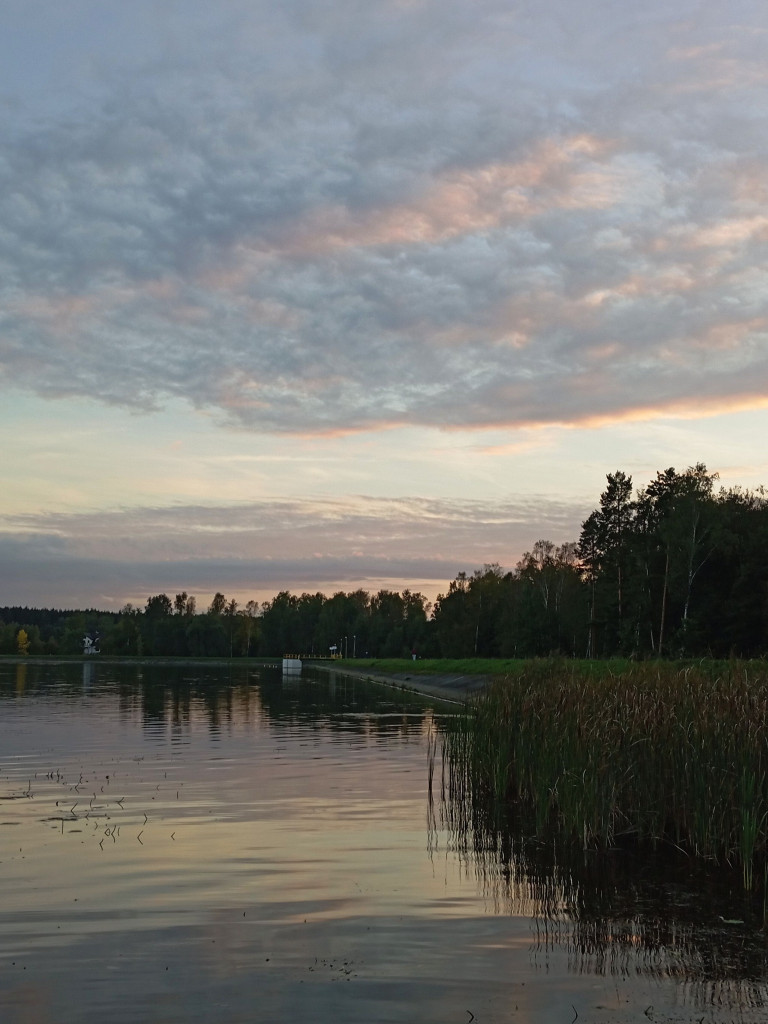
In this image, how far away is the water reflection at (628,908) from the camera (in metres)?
11.1

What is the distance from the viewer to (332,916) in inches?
527

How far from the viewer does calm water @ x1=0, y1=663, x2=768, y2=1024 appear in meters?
10.0

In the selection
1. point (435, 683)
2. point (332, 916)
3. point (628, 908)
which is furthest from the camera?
point (435, 683)

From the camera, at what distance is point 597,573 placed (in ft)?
344

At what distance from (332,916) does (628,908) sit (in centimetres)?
418

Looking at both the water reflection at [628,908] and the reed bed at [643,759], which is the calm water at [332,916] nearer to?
the water reflection at [628,908]

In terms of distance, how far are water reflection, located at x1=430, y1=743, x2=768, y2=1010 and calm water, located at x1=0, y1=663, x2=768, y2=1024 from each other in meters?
0.05

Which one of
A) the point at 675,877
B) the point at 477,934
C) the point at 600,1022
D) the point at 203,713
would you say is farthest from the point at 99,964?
the point at 203,713

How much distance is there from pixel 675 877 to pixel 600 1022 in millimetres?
6920

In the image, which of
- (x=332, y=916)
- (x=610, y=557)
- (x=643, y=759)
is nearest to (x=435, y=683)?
(x=610, y=557)

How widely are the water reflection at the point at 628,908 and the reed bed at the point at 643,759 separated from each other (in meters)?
0.51

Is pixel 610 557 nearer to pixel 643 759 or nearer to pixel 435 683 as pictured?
pixel 435 683

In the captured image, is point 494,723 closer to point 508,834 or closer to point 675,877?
point 508,834

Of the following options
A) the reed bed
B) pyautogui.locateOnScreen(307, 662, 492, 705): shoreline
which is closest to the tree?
pyautogui.locateOnScreen(307, 662, 492, 705): shoreline
